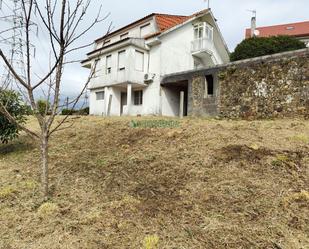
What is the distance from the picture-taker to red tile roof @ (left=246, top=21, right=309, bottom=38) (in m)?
34.6

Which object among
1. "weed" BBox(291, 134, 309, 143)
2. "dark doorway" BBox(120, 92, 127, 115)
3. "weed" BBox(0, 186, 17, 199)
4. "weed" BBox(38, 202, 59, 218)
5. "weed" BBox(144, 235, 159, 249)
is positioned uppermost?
"dark doorway" BBox(120, 92, 127, 115)

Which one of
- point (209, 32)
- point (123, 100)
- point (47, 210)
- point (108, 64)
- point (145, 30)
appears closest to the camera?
point (47, 210)

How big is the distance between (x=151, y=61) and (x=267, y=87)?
873cm

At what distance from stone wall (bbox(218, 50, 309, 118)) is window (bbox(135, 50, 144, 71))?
21.2ft

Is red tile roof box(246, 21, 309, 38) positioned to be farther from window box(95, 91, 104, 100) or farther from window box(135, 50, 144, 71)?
window box(95, 91, 104, 100)

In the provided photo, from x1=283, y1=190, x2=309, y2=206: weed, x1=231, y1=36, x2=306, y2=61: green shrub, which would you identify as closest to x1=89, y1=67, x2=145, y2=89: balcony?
x1=231, y1=36, x2=306, y2=61: green shrub

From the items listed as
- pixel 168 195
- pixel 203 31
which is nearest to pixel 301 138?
pixel 168 195

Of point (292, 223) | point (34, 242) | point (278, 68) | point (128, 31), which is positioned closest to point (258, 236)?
point (292, 223)

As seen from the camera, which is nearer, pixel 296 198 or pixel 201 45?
pixel 296 198

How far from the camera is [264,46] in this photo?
66.9ft

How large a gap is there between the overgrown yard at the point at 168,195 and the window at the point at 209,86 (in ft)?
22.6

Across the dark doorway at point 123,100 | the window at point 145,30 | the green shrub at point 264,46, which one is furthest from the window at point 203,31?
the dark doorway at point 123,100

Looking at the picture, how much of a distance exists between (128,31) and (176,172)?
1785 cm

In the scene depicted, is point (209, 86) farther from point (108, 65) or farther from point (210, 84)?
point (108, 65)
